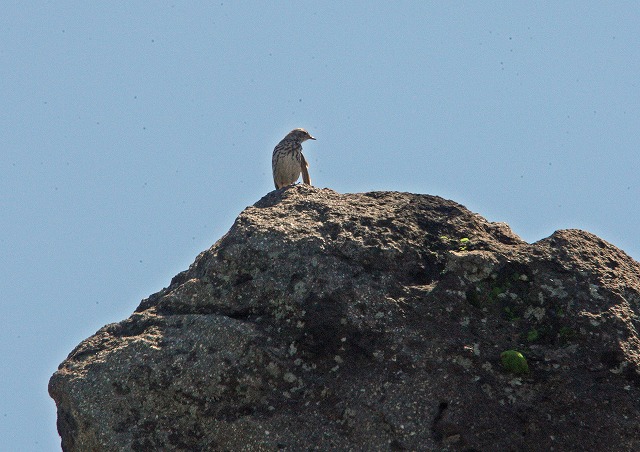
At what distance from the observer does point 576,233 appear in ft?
41.5

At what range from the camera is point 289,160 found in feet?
63.3

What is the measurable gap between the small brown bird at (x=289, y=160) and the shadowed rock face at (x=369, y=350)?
6.70 meters

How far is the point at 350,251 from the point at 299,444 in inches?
102

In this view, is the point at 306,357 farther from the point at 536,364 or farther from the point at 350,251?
the point at 536,364

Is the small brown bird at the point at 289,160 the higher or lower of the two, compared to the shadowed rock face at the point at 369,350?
higher

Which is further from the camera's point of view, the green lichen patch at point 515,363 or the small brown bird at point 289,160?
the small brown bird at point 289,160

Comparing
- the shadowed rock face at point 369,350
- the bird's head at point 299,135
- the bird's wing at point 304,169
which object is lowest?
the shadowed rock face at point 369,350

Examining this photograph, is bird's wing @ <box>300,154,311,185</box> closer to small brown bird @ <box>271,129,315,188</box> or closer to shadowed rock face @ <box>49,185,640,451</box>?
small brown bird @ <box>271,129,315,188</box>

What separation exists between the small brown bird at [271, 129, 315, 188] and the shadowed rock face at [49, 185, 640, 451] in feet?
22.0

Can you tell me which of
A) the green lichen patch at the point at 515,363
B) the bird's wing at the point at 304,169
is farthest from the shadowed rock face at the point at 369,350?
the bird's wing at the point at 304,169

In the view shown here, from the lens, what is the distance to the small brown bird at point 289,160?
19.3 metres

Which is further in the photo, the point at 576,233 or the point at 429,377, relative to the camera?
the point at 576,233

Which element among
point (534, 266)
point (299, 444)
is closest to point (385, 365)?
point (299, 444)

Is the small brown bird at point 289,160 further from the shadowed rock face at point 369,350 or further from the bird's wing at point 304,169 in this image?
the shadowed rock face at point 369,350
